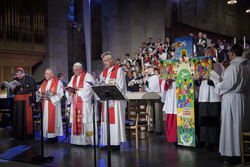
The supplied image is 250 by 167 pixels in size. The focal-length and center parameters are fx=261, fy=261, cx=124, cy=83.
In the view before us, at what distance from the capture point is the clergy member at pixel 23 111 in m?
7.32

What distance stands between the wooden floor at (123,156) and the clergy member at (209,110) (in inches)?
10.6

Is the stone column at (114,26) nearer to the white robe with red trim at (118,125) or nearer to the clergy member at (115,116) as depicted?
the clergy member at (115,116)

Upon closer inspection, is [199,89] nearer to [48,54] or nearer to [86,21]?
[86,21]

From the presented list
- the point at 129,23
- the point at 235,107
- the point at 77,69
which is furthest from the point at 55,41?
the point at 235,107

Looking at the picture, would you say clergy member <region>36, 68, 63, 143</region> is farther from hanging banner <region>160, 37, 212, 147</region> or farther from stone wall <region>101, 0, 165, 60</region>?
stone wall <region>101, 0, 165, 60</region>

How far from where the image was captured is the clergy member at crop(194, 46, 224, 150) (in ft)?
17.7

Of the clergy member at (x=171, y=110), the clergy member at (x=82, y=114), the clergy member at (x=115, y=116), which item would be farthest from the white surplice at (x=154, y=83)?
the clergy member at (x=115, y=116)

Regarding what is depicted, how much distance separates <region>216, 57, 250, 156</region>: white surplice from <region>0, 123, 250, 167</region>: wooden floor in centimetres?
30

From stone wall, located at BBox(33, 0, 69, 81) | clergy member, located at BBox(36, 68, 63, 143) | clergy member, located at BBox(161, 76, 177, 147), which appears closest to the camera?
clergy member, located at BBox(161, 76, 177, 147)

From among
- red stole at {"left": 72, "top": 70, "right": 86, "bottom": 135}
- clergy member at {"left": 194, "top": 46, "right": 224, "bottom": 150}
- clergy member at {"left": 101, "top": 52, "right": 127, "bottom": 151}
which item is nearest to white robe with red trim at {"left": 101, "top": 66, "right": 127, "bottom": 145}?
clergy member at {"left": 101, "top": 52, "right": 127, "bottom": 151}

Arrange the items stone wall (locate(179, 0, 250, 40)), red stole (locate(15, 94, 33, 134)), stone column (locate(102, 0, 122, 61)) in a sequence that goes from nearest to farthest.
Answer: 1. red stole (locate(15, 94, 33, 134))
2. stone column (locate(102, 0, 122, 61))
3. stone wall (locate(179, 0, 250, 40))

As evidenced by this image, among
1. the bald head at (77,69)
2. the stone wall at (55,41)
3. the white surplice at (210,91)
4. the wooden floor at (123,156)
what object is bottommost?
the wooden floor at (123,156)

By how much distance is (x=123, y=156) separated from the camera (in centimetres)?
511

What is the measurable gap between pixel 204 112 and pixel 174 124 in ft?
2.43
